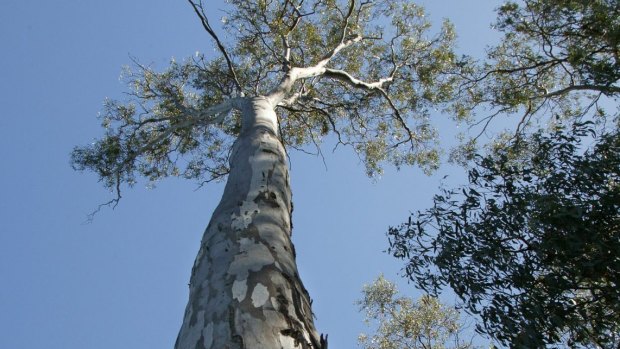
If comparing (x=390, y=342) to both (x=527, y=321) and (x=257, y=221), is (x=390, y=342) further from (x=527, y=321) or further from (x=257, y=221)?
(x=257, y=221)

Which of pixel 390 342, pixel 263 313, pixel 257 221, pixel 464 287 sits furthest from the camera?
pixel 390 342

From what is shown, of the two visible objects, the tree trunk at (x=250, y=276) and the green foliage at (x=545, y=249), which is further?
the green foliage at (x=545, y=249)

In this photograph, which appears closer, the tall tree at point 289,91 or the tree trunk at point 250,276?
the tree trunk at point 250,276

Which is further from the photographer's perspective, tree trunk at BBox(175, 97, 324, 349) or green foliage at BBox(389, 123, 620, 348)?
green foliage at BBox(389, 123, 620, 348)

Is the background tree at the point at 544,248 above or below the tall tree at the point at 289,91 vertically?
below

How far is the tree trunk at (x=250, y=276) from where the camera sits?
73.3 inches

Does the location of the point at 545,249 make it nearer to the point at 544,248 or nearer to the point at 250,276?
the point at 544,248

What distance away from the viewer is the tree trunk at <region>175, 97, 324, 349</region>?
186 cm

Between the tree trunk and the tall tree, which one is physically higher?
the tall tree

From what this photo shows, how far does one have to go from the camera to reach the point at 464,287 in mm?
4395

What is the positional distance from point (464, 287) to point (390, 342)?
538cm

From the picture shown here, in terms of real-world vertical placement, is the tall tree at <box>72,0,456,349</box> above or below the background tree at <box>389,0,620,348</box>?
above

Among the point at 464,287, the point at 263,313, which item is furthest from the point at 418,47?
the point at 263,313

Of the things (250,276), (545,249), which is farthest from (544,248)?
(250,276)
